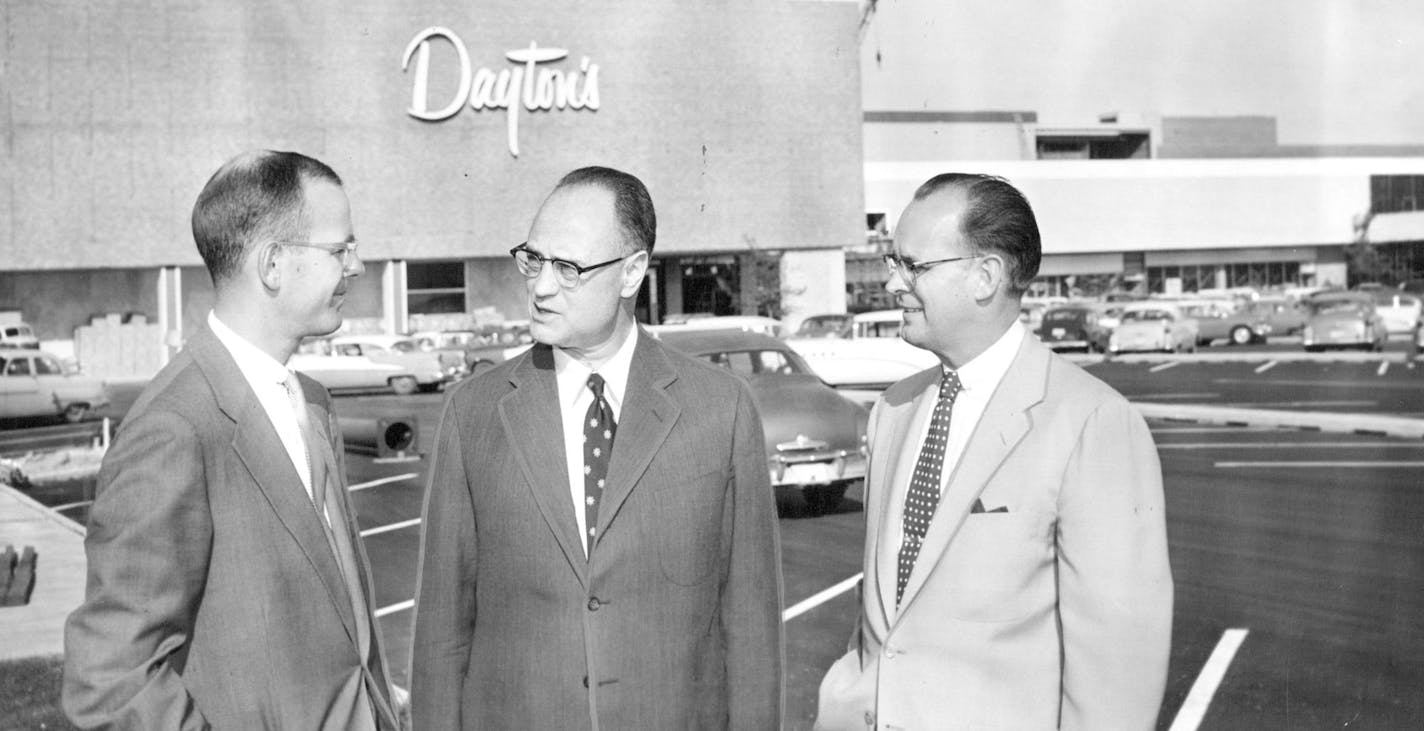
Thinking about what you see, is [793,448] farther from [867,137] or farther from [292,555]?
[867,137]

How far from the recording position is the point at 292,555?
9.57 feet

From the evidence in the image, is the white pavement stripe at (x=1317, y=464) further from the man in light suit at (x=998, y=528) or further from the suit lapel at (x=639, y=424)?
the suit lapel at (x=639, y=424)

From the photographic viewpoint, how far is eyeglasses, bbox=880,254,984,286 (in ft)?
10.6

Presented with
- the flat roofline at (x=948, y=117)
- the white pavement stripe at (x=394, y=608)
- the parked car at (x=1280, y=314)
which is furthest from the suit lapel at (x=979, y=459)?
the flat roofline at (x=948, y=117)

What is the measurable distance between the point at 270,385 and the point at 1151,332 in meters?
Answer: 37.9

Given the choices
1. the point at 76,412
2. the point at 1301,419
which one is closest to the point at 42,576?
the point at 1301,419

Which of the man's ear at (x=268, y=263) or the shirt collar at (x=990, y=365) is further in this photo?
the shirt collar at (x=990, y=365)

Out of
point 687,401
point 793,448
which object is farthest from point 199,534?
point 793,448

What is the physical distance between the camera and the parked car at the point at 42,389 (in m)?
25.4

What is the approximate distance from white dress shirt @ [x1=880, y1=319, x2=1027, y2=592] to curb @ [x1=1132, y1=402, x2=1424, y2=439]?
14676mm

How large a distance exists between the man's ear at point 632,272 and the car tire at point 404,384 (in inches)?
1242

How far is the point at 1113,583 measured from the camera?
292 centimetres

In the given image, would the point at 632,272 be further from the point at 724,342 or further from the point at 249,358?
the point at 724,342

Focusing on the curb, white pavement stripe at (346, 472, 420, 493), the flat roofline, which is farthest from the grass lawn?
the flat roofline
